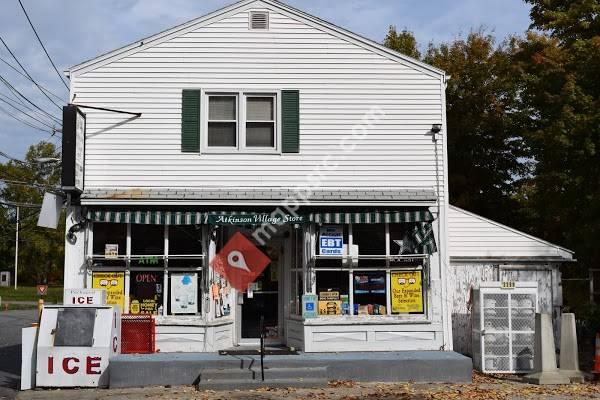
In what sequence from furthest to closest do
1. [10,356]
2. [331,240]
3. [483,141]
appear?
[483,141] → [10,356] → [331,240]

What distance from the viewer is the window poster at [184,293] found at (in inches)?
513

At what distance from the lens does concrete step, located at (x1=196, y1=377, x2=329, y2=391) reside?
11.2 metres

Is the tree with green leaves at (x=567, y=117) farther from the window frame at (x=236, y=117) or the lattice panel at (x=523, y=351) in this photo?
the window frame at (x=236, y=117)

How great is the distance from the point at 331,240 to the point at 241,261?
6.37 ft

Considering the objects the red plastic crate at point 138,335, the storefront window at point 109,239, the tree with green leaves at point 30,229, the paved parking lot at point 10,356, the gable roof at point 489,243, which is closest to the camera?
the paved parking lot at point 10,356

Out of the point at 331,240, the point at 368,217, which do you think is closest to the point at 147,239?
the point at 331,240

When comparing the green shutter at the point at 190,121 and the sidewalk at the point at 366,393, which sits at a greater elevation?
the green shutter at the point at 190,121

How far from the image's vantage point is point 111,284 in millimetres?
13039

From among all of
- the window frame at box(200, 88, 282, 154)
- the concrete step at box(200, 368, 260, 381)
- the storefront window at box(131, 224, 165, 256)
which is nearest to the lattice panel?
the concrete step at box(200, 368, 260, 381)

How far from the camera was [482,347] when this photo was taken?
41.9 ft

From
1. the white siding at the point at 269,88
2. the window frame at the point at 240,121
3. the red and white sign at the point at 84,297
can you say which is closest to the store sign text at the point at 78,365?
the red and white sign at the point at 84,297

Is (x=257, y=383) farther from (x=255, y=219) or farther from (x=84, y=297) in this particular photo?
(x=84, y=297)

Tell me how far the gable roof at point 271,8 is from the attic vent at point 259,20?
152mm

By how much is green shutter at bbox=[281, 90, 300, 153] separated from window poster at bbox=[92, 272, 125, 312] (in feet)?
13.0
